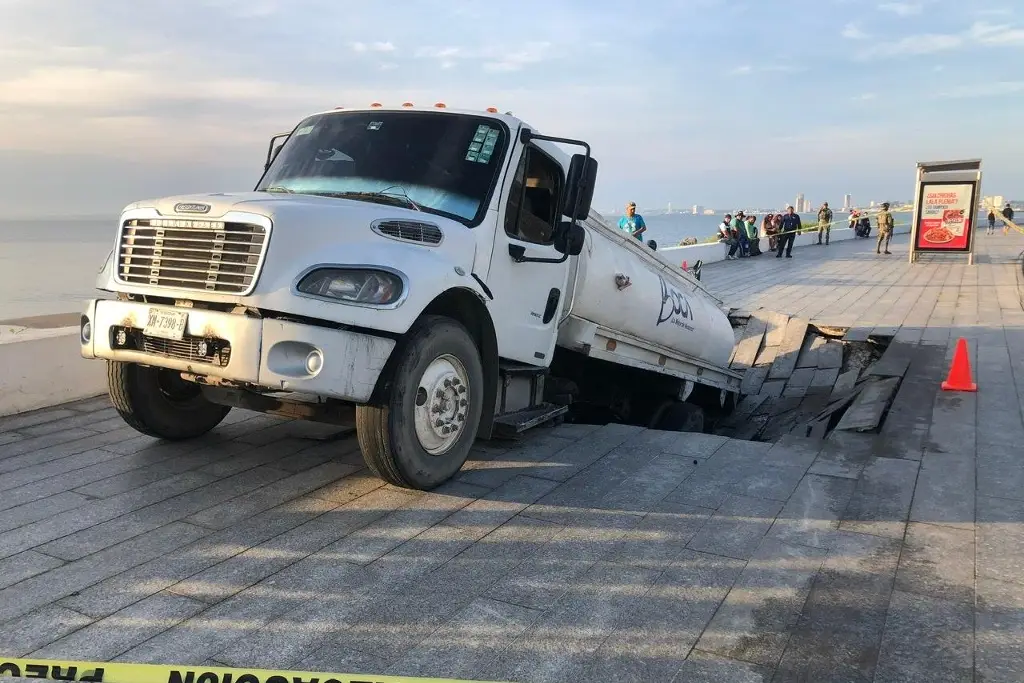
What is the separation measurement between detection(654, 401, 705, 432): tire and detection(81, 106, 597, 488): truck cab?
3177mm

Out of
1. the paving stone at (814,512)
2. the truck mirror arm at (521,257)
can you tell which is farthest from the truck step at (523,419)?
the paving stone at (814,512)

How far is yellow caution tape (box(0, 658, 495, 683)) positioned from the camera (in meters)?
2.54

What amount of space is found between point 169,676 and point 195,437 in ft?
10.9

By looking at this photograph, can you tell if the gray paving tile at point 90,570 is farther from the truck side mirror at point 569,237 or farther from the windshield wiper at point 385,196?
the truck side mirror at point 569,237

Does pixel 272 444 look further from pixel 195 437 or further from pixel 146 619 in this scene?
pixel 146 619

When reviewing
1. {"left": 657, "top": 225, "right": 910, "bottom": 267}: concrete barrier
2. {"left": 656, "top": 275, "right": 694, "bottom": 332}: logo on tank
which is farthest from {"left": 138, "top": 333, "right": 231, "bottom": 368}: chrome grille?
{"left": 657, "top": 225, "right": 910, "bottom": 267}: concrete barrier

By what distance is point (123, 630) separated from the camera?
2967 mm

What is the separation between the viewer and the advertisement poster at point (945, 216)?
63.8 feet

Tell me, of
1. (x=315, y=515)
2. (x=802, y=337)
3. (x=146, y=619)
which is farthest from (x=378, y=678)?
(x=802, y=337)

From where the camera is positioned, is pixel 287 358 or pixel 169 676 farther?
pixel 287 358

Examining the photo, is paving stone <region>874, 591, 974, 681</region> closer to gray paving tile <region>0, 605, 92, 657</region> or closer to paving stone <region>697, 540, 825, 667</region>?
paving stone <region>697, 540, 825, 667</region>

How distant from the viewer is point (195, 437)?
18.4 ft

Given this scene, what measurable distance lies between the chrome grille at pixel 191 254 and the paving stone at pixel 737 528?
2.79m

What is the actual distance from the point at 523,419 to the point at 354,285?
2.09 meters
